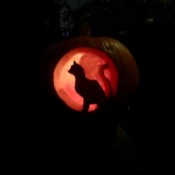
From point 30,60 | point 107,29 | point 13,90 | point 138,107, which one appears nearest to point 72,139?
point 13,90

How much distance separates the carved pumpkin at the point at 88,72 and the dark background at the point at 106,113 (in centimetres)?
14

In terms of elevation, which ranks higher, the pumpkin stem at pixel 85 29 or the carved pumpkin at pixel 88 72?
the pumpkin stem at pixel 85 29

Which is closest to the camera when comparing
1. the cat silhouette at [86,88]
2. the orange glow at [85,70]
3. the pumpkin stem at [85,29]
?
the cat silhouette at [86,88]

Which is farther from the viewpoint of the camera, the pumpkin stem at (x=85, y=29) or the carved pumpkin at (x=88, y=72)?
the pumpkin stem at (x=85, y=29)

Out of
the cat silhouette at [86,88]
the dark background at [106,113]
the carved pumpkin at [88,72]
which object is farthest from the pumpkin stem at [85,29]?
the cat silhouette at [86,88]

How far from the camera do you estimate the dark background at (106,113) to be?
2.59 meters

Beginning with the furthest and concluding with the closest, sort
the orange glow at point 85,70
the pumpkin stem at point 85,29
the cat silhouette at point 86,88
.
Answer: the pumpkin stem at point 85,29, the orange glow at point 85,70, the cat silhouette at point 86,88

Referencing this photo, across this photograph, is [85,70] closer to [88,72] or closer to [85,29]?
[88,72]

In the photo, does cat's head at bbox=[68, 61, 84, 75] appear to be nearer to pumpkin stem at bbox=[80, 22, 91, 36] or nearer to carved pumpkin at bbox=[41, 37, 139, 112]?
carved pumpkin at bbox=[41, 37, 139, 112]

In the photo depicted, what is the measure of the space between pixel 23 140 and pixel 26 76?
2.23ft

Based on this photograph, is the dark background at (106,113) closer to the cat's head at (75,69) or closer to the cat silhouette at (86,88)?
the cat silhouette at (86,88)

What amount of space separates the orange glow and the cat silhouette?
3.0 inches

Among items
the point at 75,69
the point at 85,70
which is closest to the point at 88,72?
the point at 85,70

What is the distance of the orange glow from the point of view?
2.51 meters
